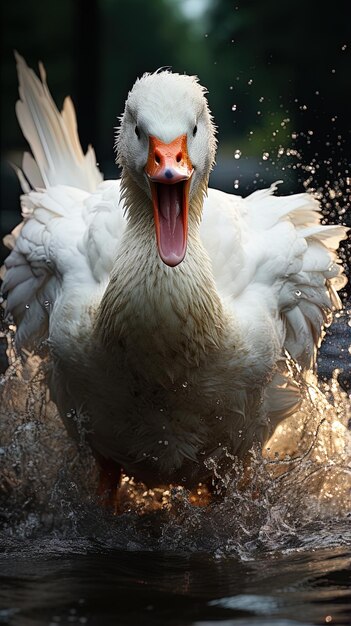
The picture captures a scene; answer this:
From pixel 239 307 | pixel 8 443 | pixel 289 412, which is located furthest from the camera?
pixel 8 443

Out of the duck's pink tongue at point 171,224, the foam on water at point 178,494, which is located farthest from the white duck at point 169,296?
the foam on water at point 178,494

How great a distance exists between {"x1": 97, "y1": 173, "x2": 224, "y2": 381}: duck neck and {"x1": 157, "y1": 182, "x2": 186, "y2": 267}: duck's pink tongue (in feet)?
0.80

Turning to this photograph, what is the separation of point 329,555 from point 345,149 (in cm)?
655

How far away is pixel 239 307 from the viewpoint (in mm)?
4316

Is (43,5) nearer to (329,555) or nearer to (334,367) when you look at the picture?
(334,367)

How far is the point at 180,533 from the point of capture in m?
4.42

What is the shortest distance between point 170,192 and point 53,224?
1022 millimetres

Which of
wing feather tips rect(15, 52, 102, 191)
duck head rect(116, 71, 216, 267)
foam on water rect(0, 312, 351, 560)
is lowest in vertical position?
foam on water rect(0, 312, 351, 560)

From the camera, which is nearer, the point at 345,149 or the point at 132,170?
the point at 132,170

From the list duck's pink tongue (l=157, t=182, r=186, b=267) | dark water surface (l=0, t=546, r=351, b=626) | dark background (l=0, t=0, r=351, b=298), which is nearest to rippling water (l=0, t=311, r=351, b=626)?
dark water surface (l=0, t=546, r=351, b=626)

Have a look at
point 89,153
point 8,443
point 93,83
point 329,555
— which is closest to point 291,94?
point 93,83

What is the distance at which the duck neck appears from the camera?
13.1 ft

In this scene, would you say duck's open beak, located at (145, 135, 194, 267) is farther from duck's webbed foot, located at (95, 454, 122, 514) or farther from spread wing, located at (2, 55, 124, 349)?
duck's webbed foot, located at (95, 454, 122, 514)

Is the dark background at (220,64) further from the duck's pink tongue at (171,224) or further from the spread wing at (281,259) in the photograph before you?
the duck's pink tongue at (171,224)
